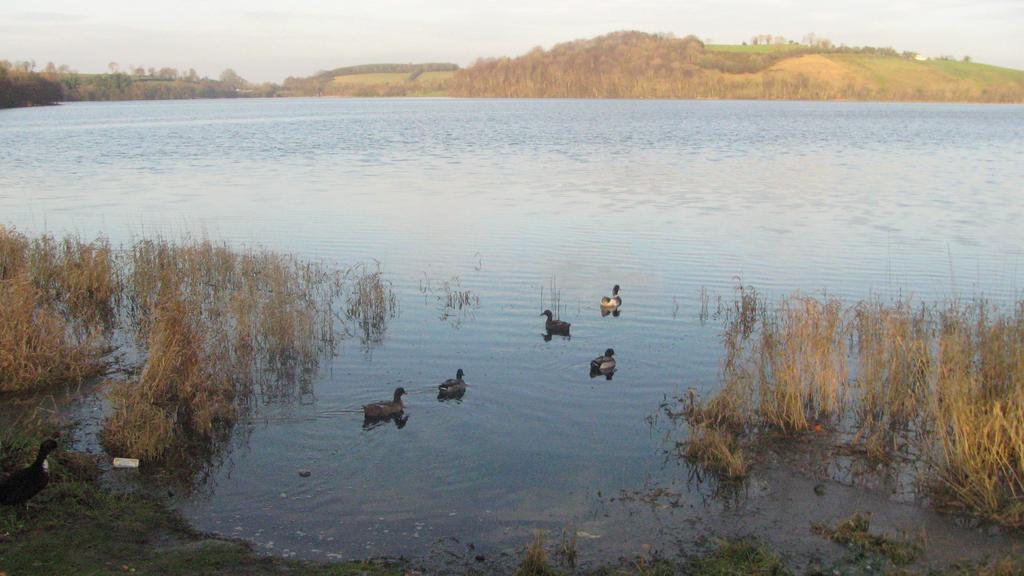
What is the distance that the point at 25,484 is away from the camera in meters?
8.62

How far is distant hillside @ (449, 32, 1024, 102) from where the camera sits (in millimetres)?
142875

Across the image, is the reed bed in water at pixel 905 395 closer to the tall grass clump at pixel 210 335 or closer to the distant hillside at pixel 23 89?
the tall grass clump at pixel 210 335

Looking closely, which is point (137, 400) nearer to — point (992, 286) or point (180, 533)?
point (180, 533)

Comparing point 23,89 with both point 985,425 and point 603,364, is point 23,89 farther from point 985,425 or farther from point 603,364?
point 985,425

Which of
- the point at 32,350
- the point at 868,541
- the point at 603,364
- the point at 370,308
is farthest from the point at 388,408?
the point at 868,541

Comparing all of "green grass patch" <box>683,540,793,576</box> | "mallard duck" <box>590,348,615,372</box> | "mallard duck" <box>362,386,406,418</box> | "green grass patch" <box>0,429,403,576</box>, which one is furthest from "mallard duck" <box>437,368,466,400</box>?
"green grass patch" <box>683,540,793,576</box>

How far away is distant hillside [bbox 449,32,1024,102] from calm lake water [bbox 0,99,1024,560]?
93434 mm

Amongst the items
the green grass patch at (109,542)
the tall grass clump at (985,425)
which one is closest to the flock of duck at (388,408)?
the green grass patch at (109,542)

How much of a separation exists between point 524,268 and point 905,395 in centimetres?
1105

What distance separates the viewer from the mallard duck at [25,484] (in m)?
8.58

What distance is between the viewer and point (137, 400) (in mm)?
11148

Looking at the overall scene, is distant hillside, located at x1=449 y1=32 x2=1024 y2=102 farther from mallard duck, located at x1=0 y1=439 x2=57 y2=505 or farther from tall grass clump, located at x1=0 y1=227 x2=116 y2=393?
mallard duck, located at x1=0 y1=439 x2=57 y2=505

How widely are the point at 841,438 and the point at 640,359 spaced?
13.8 feet

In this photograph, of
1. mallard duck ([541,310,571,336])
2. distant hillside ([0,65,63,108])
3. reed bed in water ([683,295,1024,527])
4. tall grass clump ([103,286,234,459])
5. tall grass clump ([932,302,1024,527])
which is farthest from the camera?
distant hillside ([0,65,63,108])
